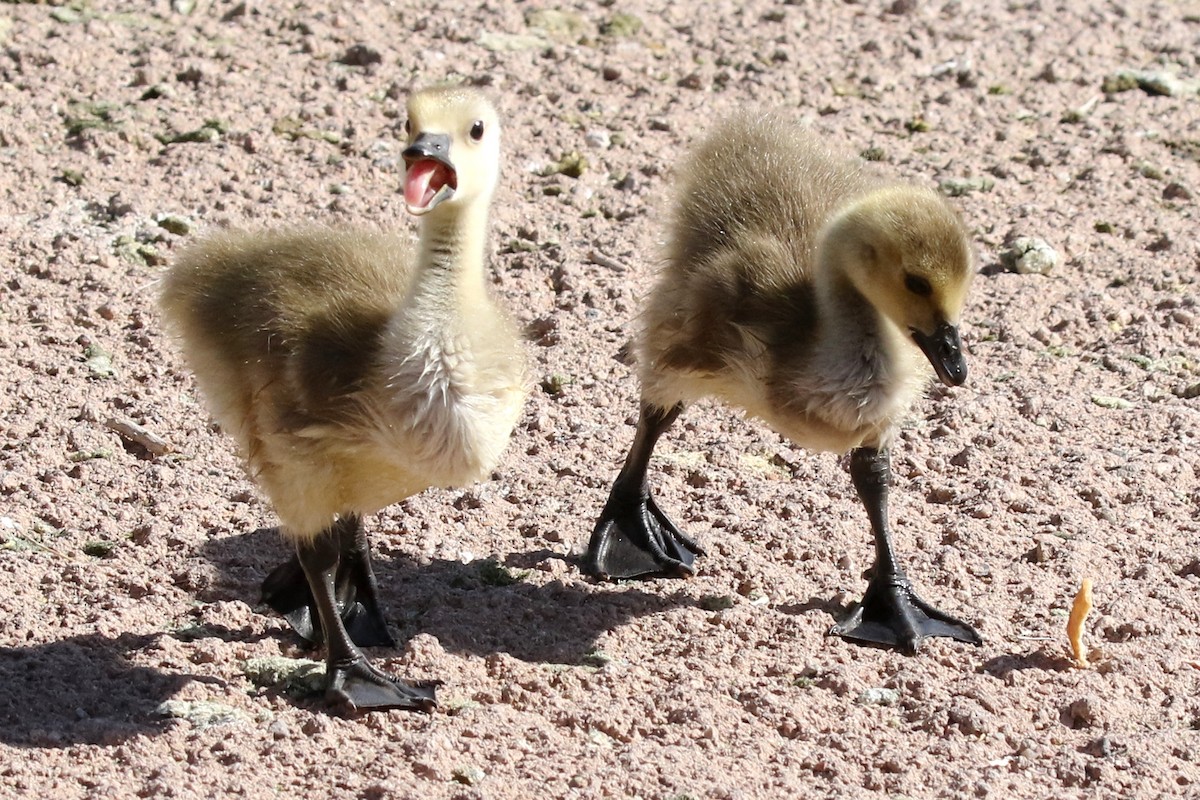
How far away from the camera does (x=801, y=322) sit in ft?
19.2

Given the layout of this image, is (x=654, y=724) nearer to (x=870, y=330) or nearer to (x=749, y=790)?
(x=749, y=790)

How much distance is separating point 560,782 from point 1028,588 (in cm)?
218

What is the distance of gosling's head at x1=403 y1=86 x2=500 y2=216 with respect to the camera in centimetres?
482

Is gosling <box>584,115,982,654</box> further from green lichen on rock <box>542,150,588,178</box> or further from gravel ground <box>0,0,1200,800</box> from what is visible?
green lichen on rock <box>542,150,588,178</box>

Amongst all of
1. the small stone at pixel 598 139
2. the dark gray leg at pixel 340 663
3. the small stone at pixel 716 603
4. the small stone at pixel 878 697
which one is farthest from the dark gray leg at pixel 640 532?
the small stone at pixel 598 139

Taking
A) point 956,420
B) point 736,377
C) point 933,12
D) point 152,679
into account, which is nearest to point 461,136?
point 736,377

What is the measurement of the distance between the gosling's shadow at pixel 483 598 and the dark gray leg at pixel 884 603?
26.7 inches

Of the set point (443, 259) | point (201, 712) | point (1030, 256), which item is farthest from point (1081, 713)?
point (1030, 256)

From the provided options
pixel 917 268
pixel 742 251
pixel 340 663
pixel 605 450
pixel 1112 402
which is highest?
pixel 917 268

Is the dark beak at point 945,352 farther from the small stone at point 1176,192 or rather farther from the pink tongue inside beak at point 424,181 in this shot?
the small stone at point 1176,192

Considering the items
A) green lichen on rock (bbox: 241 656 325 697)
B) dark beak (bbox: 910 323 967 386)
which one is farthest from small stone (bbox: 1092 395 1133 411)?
green lichen on rock (bbox: 241 656 325 697)

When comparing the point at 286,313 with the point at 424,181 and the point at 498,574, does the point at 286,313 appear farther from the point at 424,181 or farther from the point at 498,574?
the point at 498,574

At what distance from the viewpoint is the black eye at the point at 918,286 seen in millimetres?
5582

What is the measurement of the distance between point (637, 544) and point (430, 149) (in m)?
2.11
